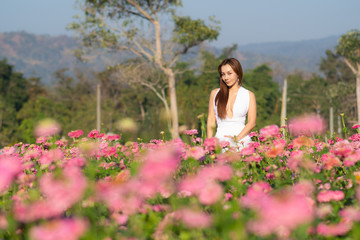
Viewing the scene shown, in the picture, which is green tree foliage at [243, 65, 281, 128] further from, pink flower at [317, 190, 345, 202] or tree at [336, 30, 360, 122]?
pink flower at [317, 190, 345, 202]

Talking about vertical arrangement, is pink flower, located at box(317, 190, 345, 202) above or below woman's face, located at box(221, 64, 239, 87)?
below

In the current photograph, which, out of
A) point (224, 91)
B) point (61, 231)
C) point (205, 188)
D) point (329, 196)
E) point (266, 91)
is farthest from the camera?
point (266, 91)

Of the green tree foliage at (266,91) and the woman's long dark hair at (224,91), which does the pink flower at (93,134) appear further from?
the green tree foliage at (266,91)

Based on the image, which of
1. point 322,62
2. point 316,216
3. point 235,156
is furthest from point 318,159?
point 322,62

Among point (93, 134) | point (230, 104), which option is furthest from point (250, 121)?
point (93, 134)

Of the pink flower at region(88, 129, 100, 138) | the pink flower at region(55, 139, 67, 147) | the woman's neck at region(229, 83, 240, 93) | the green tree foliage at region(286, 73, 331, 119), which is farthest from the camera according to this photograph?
the green tree foliage at region(286, 73, 331, 119)

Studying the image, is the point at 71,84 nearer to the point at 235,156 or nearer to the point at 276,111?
the point at 276,111

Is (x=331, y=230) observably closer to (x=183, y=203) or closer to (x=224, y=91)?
(x=183, y=203)

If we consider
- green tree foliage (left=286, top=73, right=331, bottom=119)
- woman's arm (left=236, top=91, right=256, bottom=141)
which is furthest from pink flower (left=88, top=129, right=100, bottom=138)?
green tree foliage (left=286, top=73, right=331, bottom=119)

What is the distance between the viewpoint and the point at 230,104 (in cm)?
457

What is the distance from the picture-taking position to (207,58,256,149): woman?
4.46 m

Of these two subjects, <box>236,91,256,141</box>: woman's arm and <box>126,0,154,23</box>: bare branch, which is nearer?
<box>236,91,256,141</box>: woman's arm

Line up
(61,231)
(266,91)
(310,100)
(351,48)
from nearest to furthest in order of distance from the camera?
(61,231)
(351,48)
(266,91)
(310,100)

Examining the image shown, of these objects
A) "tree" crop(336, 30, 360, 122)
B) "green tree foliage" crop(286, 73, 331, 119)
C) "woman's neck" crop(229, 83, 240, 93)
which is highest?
"tree" crop(336, 30, 360, 122)
